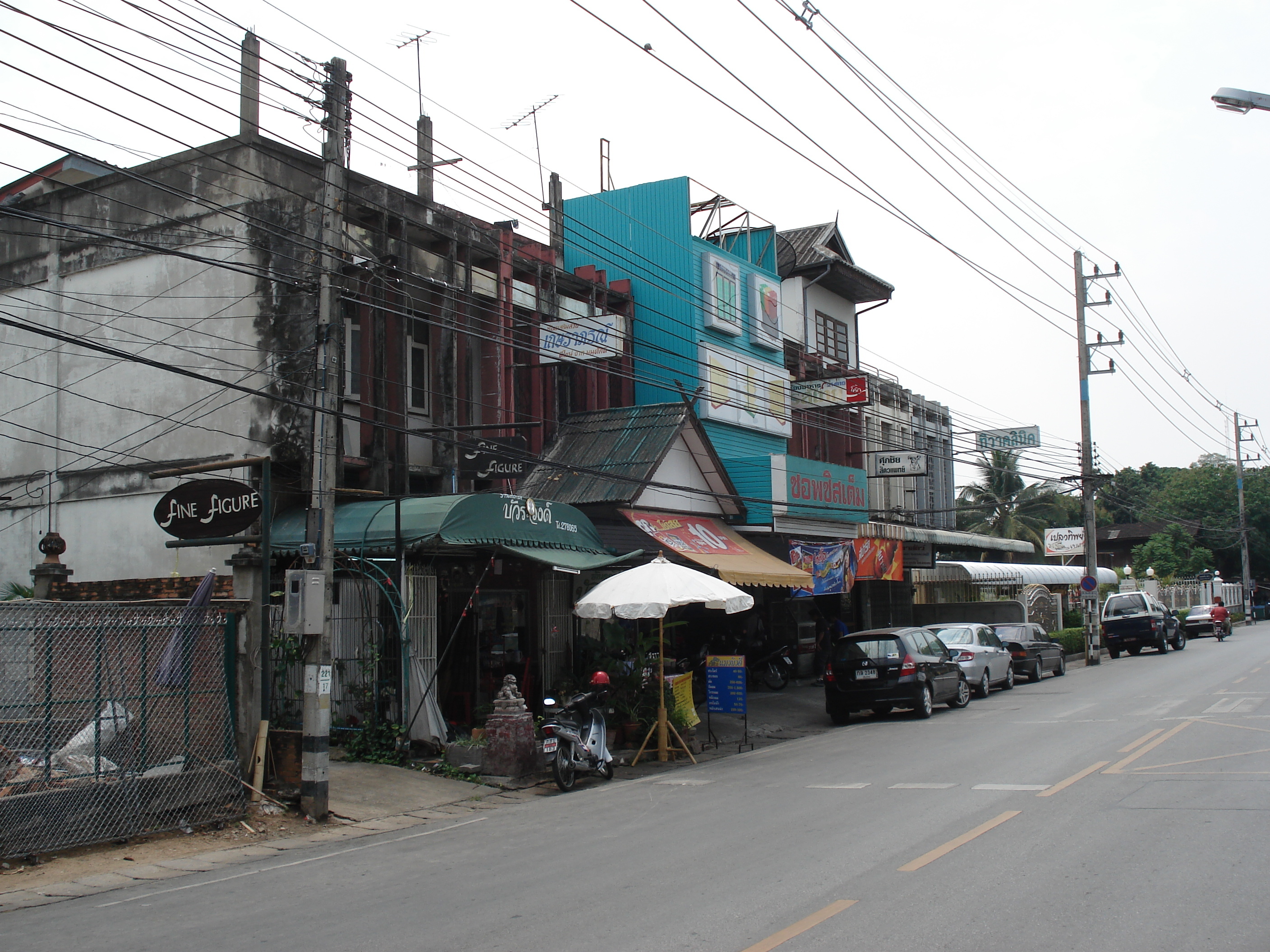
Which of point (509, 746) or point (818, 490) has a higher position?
point (818, 490)

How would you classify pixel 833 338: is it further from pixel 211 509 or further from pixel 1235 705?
pixel 211 509

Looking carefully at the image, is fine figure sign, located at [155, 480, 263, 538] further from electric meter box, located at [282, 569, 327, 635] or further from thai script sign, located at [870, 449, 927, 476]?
thai script sign, located at [870, 449, 927, 476]

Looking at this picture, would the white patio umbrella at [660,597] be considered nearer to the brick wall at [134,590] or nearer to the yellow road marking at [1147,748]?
the brick wall at [134,590]

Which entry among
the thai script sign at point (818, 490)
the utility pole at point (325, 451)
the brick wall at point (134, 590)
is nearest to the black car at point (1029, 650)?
the thai script sign at point (818, 490)

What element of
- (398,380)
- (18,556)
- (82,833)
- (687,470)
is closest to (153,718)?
(82,833)

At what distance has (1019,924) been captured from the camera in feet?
19.8

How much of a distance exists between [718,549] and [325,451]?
9.94 m

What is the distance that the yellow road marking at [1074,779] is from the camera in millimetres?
10320

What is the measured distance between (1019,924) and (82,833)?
7.95 metres

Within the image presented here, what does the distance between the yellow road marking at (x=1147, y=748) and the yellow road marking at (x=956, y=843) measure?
280cm

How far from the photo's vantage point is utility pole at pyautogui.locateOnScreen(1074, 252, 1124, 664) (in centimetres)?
3316

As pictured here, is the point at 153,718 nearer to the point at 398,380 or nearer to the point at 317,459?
the point at 317,459

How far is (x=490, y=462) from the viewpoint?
1786 centimetres

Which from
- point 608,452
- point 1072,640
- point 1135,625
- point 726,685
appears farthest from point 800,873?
point 1072,640
